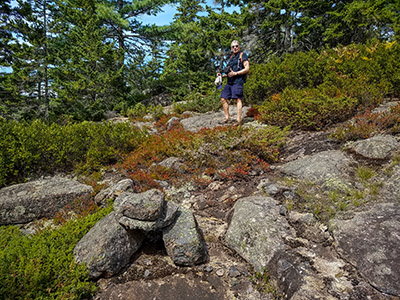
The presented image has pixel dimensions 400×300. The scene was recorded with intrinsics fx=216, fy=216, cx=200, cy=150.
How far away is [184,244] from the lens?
3215 millimetres

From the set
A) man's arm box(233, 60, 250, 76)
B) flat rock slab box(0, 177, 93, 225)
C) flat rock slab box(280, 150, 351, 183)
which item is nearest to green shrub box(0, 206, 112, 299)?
flat rock slab box(0, 177, 93, 225)

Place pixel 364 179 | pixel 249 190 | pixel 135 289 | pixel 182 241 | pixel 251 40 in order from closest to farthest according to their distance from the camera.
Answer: pixel 135 289
pixel 182 241
pixel 364 179
pixel 249 190
pixel 251 40

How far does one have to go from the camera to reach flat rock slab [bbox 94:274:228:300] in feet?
9.04

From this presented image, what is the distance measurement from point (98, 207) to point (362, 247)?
15.5 feet

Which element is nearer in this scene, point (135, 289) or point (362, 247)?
point (362, 247)

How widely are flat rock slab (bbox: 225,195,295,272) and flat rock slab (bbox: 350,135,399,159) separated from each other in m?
2.41

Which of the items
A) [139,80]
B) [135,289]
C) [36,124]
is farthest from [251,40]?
[135,289]

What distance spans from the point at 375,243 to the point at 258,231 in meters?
1.42

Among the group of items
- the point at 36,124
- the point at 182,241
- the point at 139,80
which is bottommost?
the point at 182,241

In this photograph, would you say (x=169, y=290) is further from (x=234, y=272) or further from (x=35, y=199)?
(x=35, y=199)

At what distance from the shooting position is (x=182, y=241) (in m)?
3.24

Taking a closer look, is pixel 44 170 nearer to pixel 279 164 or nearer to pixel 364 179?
pixel 279 164

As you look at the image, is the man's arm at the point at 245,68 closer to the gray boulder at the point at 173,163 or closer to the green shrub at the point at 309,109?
the green shrub at the point at 309,109

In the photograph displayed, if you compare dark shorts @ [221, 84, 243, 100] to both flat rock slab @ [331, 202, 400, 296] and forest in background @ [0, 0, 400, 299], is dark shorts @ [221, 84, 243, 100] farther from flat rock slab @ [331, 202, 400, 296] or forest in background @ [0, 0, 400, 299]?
flat rock slab @ [331, 202, 400, 296]
